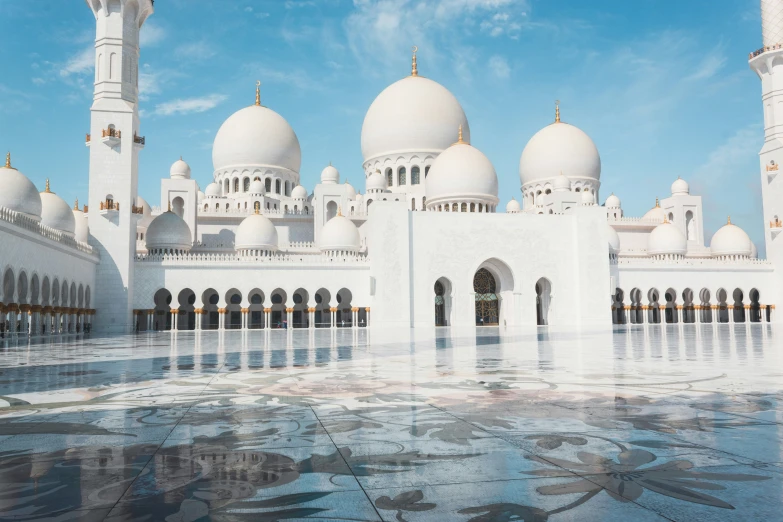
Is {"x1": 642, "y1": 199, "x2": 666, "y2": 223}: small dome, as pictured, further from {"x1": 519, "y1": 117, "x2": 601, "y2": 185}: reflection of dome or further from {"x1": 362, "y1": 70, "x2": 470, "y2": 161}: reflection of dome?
{"x1": 362, "y1": 70, "x2": 470, "y2": 161}: reflection of dome

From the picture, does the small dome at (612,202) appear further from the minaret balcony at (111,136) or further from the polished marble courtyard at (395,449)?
the polished marble courtyard at (395,449)

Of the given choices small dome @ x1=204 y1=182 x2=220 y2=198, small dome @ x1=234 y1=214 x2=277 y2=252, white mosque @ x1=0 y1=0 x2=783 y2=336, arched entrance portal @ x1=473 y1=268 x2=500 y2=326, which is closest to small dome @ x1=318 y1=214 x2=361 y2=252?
white mosque @ x1=0 y1=0 x2=783 y2=336

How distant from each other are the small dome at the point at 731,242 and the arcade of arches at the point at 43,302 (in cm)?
2818

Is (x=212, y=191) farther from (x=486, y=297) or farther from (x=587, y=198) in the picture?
(x=587, y=198)

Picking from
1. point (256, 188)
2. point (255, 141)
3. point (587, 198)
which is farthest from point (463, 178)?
point (255, 141)

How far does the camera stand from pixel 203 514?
5.75 ft

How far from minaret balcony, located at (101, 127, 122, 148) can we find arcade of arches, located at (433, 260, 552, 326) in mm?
12651

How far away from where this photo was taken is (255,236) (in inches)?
1023

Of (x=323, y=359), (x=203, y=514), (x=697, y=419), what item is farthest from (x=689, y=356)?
(x=203, y=514)

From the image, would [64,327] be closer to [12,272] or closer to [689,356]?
[12,272]

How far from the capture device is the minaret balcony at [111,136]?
2217 cm

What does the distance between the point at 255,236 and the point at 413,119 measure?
9869 mm

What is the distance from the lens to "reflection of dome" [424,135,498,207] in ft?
87.2

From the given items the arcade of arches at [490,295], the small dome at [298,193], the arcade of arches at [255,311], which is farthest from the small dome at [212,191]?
the arcade of arches at [490,295]
